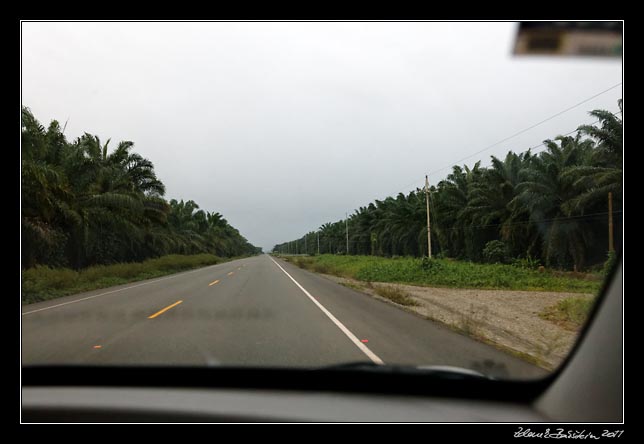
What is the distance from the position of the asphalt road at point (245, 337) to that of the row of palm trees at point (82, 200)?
19.2 ft

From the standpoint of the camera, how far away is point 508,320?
1004cm

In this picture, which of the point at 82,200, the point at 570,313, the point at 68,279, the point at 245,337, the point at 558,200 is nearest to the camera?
the point at 245,337

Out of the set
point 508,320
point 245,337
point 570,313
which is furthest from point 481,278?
point 245,337

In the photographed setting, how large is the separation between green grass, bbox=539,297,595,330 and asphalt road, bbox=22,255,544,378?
333 cm

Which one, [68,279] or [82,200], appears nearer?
[68,279]

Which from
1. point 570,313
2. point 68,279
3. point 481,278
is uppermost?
point 68,279

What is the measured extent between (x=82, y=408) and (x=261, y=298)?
10.1 meters

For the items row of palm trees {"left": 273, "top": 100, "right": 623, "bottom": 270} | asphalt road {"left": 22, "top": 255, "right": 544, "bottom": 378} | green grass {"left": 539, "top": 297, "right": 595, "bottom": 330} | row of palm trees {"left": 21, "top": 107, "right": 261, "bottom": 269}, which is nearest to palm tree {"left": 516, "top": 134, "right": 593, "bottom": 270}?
row of palm trees {"left": 273, "top": 100, "right": 623, "bottom": 270}

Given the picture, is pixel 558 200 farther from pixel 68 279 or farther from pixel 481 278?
pixel 68 279

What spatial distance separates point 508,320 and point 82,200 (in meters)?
20.5

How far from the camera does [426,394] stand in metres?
3.09

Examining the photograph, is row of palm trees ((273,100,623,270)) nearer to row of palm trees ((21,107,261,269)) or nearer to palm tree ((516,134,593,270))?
palm tree ((516,134,593,270))

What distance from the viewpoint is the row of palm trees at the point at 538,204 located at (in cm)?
1855

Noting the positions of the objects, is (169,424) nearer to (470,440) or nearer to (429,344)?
(470,440)
